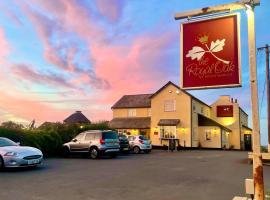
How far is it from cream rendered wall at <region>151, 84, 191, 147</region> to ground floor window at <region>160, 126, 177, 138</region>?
0.51 meters

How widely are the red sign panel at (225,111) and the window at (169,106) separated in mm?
10831

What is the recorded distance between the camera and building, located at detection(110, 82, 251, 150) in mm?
45875

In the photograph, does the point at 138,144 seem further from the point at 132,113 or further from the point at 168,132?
the point at 132,113

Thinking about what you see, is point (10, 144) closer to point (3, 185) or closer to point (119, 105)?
point (3, 185)

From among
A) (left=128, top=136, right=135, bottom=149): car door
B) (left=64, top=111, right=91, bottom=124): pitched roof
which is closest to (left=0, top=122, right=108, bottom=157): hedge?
(left=128, top=136, right=135, bottom=149): car door

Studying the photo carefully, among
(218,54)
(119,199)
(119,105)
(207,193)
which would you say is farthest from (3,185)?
(119,105)

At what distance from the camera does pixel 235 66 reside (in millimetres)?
7730

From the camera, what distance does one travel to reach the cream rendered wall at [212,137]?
45.9 metres

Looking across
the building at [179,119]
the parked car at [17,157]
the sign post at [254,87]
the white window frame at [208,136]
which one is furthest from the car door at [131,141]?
the sign post at [254,87]

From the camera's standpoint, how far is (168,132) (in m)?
46.6

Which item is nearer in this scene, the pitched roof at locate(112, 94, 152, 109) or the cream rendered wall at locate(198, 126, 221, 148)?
the cream rendered wall at locate(198, 126, 221, 148)

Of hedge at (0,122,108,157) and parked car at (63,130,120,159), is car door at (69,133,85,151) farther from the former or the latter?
hedge at (0,122,108,157)

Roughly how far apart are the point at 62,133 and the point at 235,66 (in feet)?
74.0

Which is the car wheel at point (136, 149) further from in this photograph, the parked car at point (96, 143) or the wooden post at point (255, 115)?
the wooden post at point (255, 115)
